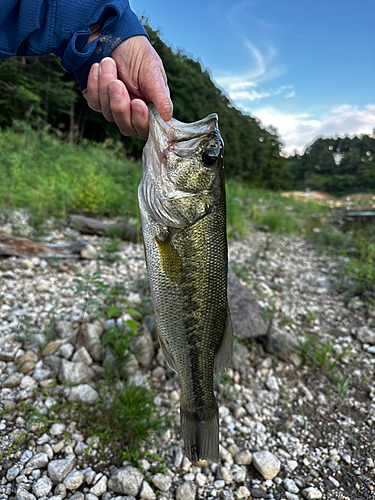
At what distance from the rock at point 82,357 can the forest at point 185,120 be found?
11439 millimetres

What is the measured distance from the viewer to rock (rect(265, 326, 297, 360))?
3770mm

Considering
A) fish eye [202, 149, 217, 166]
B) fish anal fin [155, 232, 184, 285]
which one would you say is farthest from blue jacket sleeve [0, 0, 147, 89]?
fish anal fin [155, 232, 184, 285]

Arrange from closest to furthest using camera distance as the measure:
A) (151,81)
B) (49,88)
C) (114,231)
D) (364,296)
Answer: (151,81) → (364,296) → (114,231) → (49,88)

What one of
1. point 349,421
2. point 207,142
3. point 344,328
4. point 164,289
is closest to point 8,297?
→ point 164,289

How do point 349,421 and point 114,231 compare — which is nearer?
point 349,421

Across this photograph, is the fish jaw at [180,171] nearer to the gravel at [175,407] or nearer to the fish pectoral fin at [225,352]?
the fish pectoral fin at [225,352]

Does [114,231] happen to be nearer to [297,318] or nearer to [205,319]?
[297,318]

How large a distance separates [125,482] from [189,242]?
1.72m

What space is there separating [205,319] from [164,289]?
0.29 m

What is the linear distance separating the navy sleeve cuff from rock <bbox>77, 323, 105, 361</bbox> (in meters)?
2.30

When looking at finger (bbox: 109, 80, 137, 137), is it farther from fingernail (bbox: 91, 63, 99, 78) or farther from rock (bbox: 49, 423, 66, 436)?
rock (bbox: 49, 423, 66, 436)

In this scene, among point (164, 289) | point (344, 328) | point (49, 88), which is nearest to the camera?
point (164, 289)

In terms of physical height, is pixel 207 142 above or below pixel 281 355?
above

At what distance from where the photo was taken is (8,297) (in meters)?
3.79
